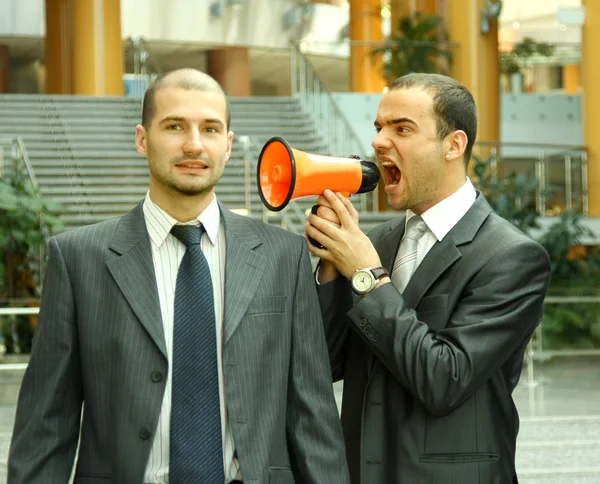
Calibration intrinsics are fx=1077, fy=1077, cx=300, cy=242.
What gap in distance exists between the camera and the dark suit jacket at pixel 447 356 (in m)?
2.83

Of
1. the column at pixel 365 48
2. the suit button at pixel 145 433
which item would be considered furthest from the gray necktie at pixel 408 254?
the column at pixel 365 48

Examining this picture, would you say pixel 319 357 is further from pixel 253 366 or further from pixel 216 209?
pixel 216 209

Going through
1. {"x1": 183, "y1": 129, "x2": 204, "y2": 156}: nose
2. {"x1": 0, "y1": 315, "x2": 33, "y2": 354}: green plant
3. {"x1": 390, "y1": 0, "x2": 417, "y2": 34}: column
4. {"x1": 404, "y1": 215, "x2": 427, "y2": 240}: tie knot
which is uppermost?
{"x1": 390, "y1": 0, "x2": 417, "y2": 34}: column

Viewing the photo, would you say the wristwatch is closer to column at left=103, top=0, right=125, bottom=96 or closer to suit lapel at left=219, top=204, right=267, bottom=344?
suit lapel at left=219, top=204, right=267, bottom=344

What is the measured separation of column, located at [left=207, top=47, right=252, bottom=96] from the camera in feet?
90.0

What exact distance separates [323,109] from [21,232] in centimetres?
725

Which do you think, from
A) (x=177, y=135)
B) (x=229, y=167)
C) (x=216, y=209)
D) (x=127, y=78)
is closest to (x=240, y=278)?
(x=216, y=209)

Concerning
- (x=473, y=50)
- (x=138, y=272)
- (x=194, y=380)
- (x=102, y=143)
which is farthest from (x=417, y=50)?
(x=194, y=380)

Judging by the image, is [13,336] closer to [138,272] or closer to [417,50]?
[138,272]

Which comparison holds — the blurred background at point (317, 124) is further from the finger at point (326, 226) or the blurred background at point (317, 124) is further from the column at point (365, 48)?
the finger at point (326, 226)

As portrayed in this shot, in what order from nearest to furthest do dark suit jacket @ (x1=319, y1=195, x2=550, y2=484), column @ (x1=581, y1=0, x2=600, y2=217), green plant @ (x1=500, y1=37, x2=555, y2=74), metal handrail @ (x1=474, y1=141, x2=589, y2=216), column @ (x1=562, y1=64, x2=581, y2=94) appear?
dark suit jacket @ (x1=319, y1=195, x2=550, y2=484) < metal handrail @ (x1=474, y1=141, x2=589, y2=216) < column @ (x1=581, y1=0, x2=600, y2=217) < green plant @ (x1=500, y1=37, x2=555, y2=74) < column @ (x1=562, y1=64, x2=581, y2=94)

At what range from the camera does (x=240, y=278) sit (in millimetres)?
2773

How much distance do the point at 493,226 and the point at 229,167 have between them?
445 inches

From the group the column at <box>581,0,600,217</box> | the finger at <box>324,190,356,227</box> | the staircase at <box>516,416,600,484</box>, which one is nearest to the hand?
the finger at <box>324,190,356,227</box>
